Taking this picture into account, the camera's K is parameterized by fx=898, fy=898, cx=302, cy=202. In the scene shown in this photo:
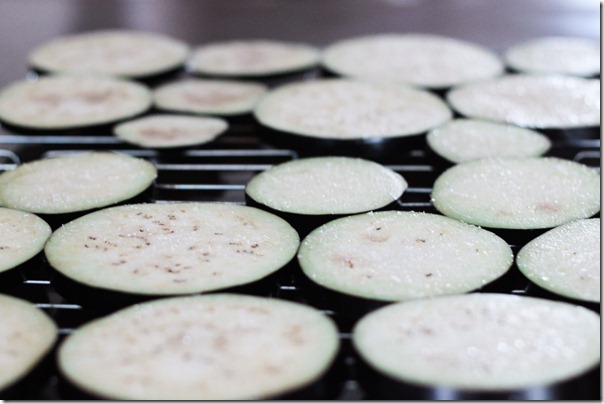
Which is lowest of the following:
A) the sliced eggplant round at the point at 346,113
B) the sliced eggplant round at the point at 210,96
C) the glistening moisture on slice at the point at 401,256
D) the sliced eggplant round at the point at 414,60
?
the glistening moisture on slice at the point at 401,256

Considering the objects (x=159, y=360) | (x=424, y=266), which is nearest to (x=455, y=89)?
(x=424, y=266)

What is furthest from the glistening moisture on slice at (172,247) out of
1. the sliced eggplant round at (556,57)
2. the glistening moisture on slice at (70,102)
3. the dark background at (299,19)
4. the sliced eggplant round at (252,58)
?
the dark background at (299,19)

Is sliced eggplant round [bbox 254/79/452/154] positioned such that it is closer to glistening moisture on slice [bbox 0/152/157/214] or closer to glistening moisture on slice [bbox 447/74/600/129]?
glistening moisture on slice [bbox 447/74/600/129]

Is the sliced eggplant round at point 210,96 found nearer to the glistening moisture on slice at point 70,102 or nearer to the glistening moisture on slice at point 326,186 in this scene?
the glistening moisture on slice at point 70,102

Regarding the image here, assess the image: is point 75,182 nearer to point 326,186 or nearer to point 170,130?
point 170,130

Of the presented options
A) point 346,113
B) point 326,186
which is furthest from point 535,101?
point 326,186

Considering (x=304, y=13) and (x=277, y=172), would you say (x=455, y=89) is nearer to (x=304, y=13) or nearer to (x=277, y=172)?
(x=277, y=172)

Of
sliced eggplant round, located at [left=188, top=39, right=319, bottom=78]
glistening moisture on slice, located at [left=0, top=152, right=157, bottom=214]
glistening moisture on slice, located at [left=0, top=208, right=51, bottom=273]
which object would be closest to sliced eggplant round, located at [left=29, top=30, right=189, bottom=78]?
sliced eggplant round, located at [left=188, top=39, right=319, bottom=78]
